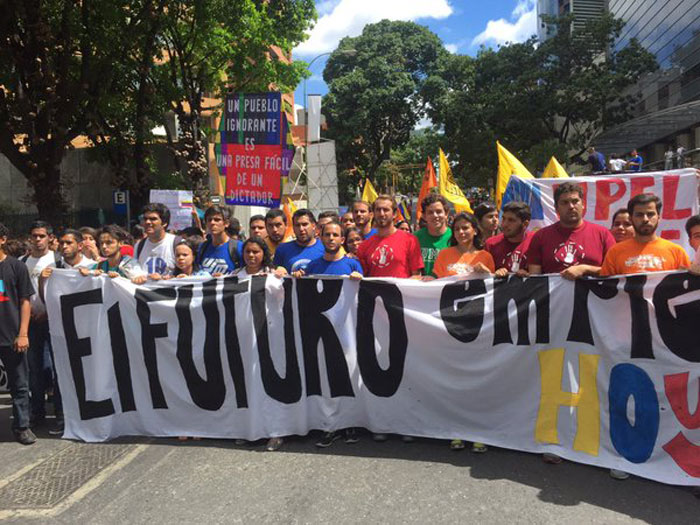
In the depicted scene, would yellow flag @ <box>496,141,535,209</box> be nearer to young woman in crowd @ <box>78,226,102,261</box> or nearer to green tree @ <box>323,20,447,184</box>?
young woman in crowd @ <box>78,226,102,261</box>

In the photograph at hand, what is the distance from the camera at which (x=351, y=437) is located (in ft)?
14.0

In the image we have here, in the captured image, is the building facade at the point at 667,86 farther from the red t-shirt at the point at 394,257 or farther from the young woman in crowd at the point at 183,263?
the young woman in crowd at the point at 183,263

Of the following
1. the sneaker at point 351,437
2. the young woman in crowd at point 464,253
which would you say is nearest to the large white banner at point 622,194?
the young woman in crowd at point 464,253

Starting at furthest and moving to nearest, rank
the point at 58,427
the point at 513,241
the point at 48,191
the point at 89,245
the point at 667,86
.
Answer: the point at 667,86, the point at 48,191, the point at 89,245, the point at 58,427, the point at 513,241

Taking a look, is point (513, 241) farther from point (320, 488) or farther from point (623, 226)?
point (320, 488)

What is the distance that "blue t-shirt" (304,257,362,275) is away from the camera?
453 centimetres

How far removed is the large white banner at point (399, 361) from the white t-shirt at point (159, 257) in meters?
0.66

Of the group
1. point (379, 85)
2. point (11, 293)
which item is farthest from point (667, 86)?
point (11, 293)

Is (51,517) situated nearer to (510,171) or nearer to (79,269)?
(79,269)

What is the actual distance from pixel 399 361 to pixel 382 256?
940 mm

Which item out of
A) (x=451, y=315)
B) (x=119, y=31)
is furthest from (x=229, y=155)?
(x=119, y=31)

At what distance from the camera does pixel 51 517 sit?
333cm

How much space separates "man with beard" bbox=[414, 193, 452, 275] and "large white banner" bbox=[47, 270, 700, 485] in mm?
850

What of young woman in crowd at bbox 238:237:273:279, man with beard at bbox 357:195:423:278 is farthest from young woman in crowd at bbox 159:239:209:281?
man with beard at bbox 357:195:423:278
